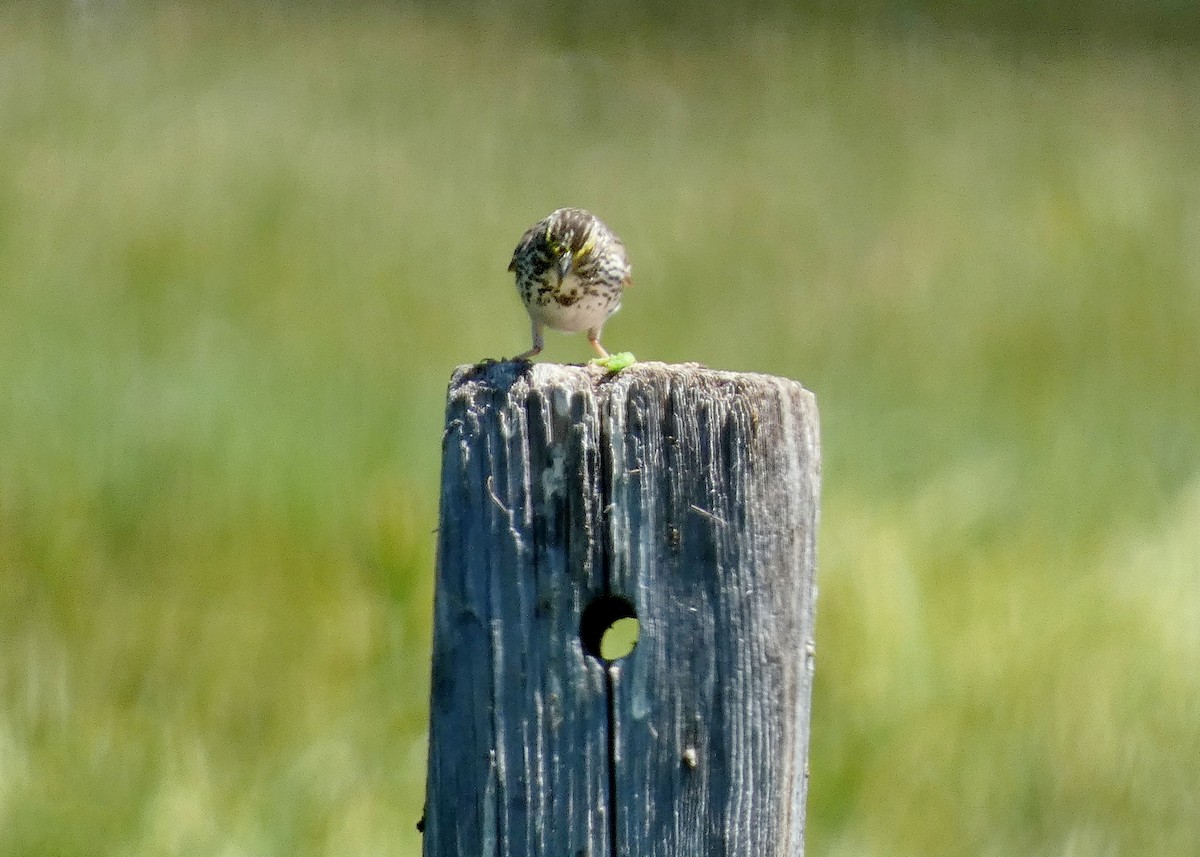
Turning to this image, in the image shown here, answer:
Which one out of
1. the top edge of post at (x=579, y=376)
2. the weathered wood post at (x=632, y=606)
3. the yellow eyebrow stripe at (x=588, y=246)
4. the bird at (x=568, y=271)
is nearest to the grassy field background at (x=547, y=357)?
the bird at (x=568, y=271)

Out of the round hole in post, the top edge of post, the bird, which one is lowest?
the round hole in post

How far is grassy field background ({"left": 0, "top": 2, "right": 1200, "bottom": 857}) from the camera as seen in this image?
16.2 ft

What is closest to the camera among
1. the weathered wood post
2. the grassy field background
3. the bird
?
the weathered wood post

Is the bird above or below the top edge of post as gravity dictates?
above

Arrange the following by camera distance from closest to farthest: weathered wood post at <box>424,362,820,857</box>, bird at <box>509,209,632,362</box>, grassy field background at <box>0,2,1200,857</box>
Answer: weathered wood post at <box>424,362,820,857</box> → bird at <box>509,209,632,362</box> → grassy field background at <box>0,2,1200,857</box>

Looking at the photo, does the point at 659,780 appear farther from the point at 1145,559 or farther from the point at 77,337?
the point at 77,337

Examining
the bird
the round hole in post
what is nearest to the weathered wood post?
the round hole in post

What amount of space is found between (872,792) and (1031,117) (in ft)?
26.3

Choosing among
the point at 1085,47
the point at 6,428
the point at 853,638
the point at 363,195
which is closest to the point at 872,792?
the point at 853,638

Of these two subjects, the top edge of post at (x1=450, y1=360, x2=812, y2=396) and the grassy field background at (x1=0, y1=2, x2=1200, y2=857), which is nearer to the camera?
the top edge of post at (x1=450, y1=360, x2=812, y2=396)

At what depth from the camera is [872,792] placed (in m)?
4.94

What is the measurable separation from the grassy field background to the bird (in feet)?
4.95

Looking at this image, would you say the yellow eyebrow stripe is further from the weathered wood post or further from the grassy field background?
the weathered wood post

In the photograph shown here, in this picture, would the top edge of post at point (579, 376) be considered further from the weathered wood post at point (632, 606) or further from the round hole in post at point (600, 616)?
the round hole in post at point (600, 616)
